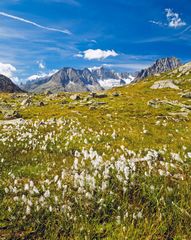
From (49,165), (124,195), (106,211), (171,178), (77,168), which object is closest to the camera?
(106,211)

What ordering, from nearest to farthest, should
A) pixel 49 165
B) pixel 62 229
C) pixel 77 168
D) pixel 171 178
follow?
pixel 62 229 < pixel 171 178 < pixel 77 168 < pixel 49 165

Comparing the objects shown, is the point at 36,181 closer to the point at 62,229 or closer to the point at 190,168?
the point at 62,229

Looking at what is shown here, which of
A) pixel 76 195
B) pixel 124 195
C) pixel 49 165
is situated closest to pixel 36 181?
pixel 49 165

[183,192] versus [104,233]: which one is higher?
[183,192]

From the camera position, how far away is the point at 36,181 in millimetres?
11500

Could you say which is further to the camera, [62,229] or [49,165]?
[49,165]

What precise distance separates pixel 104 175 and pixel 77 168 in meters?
1.82

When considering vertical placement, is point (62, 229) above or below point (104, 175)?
below

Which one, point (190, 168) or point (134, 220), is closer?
point (134, 220)

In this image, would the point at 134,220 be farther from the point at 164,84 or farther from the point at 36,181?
the point at 164,84

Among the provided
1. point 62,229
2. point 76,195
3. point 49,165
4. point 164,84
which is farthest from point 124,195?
point 164,84

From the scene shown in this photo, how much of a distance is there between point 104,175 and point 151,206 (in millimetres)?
1819

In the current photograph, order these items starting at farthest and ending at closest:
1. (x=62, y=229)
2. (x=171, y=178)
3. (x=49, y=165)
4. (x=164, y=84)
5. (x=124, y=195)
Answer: (x=164, y=84), (x=49, y=165), (x=171, y=178), (x=124, y=195), (x=62, y=229)

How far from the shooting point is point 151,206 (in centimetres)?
831
